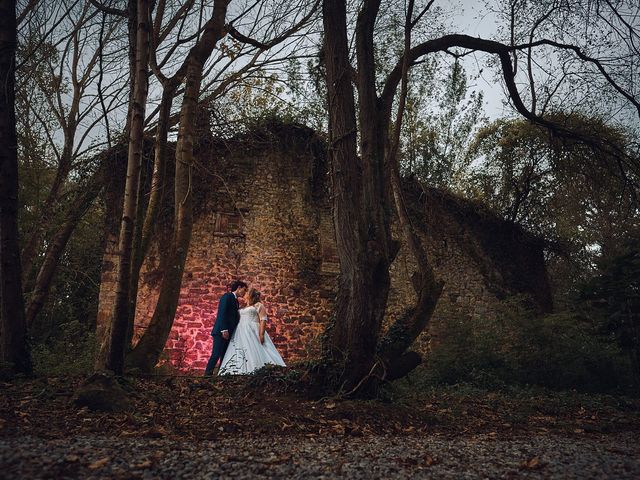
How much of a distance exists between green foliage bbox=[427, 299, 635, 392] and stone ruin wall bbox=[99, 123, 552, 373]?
2231 millimetres

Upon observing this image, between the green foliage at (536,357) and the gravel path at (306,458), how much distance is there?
5.03m

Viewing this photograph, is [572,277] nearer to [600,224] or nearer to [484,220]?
[600,224]

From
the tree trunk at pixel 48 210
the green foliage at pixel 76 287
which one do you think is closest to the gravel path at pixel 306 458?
the tree trunk at pixel 48 210

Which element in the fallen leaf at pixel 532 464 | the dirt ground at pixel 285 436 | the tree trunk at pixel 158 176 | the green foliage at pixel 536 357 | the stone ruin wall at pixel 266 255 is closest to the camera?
the dirt ground at pixel 285 436

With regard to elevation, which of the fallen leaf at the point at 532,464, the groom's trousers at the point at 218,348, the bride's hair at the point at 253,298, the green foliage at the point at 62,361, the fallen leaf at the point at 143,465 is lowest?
the fallen leaf at the point at 532,464

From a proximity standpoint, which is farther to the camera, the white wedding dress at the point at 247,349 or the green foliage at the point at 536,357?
the green foliage at the point at 536,357

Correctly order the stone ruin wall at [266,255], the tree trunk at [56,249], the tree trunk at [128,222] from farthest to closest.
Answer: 1. the stone ruin wall at [266,255]
2. the tree trunk at [56,249]
3. the tree trunk at [128,222]

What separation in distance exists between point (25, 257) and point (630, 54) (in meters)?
11.3

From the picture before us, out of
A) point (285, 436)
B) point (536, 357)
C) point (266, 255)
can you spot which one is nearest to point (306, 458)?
A: point (285, 436)

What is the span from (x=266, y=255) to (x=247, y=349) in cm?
360

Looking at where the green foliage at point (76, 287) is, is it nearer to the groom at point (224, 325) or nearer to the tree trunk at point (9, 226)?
the groom at point (224, 325)

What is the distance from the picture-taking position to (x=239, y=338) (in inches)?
326

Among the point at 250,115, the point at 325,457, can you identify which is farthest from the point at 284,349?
the point at 325,457

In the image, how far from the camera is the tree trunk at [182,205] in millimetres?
6219
